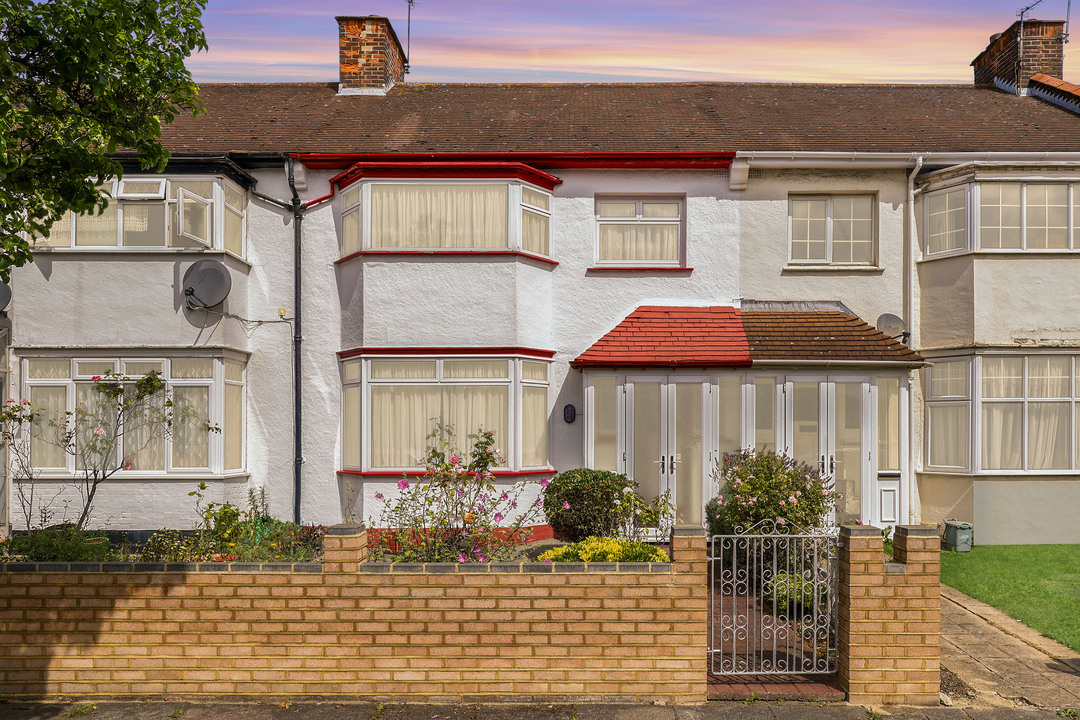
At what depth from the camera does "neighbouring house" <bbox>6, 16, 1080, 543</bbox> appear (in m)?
11.3

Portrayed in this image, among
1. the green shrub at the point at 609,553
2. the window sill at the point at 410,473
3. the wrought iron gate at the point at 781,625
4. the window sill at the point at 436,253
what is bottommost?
the wrought iron gate at the point at 781,625

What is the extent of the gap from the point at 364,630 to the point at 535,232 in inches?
299

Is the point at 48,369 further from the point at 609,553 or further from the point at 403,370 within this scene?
the point at 609,553

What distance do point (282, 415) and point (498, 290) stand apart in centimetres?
396

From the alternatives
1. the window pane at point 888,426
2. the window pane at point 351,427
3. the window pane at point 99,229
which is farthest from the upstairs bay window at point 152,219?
the window pane at point 888,426

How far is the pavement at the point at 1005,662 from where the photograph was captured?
576cm

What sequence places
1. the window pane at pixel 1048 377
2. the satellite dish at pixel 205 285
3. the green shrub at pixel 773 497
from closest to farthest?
the green shrub at pixel 773 497, the satellite dish at pixel 205 285, the window pane at pixel 1048 377

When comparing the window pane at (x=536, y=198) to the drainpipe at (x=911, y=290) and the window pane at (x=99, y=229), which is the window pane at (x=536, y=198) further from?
the window pane at (x=99, y=229)

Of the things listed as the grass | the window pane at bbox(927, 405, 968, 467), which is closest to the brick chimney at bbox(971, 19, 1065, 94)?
the window pane at bbox(927, 405, 968, 467)

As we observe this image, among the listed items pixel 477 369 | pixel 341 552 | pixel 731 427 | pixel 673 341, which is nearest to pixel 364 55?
pixel 477 369

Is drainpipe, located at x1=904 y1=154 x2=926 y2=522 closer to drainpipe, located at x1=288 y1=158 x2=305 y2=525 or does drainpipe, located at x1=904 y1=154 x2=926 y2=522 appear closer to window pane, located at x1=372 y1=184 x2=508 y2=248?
window pane, located at x1=372 y1=184 x2=508 y2=248

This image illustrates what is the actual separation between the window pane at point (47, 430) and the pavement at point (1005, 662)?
11.6 meters

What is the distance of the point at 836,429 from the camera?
456 inches

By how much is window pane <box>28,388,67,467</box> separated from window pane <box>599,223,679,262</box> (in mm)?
8487
